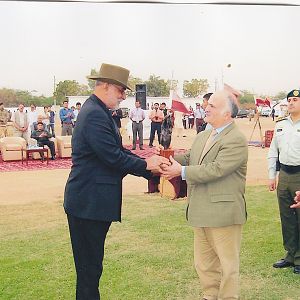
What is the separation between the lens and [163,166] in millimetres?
2893

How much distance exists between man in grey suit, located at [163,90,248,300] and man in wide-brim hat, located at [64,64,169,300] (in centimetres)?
44

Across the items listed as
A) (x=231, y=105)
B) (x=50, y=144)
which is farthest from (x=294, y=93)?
(x=50, y=144)

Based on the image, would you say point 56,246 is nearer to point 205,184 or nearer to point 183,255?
point 183,255

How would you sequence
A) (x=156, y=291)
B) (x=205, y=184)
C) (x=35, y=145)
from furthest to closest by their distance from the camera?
1. (x=35, y=145)
2. (x=156, y=291)
3. (x=205, y=184)

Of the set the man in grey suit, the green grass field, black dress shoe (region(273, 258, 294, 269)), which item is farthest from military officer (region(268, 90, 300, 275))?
the man in grey suit

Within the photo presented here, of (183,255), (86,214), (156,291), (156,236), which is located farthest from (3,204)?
(86,214)

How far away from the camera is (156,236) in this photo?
477 cm

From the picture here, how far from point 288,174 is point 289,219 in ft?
1.39

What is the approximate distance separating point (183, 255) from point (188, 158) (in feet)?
4.45

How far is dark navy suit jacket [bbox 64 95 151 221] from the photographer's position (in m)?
2.55

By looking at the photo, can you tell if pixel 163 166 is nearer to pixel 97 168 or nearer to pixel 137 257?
pixel 97 168

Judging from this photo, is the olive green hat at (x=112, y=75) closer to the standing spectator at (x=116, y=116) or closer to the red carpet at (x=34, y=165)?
the standing spectator at (x=116, y=116)

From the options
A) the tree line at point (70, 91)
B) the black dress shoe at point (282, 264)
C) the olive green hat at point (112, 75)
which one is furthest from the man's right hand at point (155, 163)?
the tree line at point (70, 91)

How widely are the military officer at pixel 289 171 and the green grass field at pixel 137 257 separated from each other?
0.19 m
